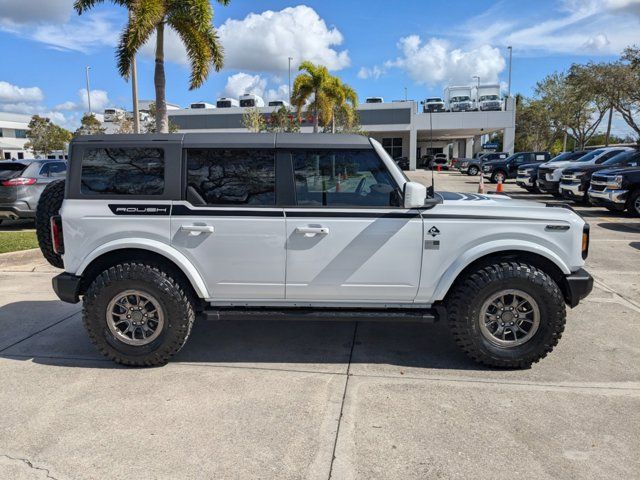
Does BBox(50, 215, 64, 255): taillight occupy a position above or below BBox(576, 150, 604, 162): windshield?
below

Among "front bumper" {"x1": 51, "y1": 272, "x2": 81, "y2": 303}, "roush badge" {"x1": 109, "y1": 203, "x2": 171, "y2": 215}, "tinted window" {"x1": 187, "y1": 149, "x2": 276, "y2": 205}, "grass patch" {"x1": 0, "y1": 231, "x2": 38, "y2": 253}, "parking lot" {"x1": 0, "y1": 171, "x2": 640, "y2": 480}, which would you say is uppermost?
"tinted window" {"x1": 187, "y1": 149, "x2": 276, "y2": 205}

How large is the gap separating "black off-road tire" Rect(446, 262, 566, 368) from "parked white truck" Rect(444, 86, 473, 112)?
48039 mm

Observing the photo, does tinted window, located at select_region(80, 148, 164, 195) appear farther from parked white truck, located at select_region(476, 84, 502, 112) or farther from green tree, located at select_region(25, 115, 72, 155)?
green tree, located at select_region(25, 115, 72, 155)

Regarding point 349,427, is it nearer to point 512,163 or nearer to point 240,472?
point 240,472

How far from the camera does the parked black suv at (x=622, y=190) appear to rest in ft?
40.6

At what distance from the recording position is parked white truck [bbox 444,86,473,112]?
48.5 m

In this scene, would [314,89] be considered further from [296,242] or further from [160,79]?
[296,242]

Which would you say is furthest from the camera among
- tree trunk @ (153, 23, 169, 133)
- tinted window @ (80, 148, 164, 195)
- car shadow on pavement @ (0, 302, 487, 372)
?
tree trunk @ (153, 23, 169, 133)

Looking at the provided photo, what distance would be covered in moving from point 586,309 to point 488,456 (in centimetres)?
344

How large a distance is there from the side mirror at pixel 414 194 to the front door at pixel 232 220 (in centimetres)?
101

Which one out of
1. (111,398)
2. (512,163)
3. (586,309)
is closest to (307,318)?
(111,398)

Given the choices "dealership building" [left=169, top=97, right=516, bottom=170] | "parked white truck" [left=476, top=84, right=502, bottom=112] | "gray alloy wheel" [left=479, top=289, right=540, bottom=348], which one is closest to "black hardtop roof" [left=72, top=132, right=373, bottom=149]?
"gray alloy wheel" [left=479, top=289, right=540, bottom=348]

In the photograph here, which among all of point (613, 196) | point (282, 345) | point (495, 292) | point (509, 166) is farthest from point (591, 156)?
point (282, 345)

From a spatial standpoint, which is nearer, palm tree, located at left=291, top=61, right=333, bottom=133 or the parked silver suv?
the parked silver suv
